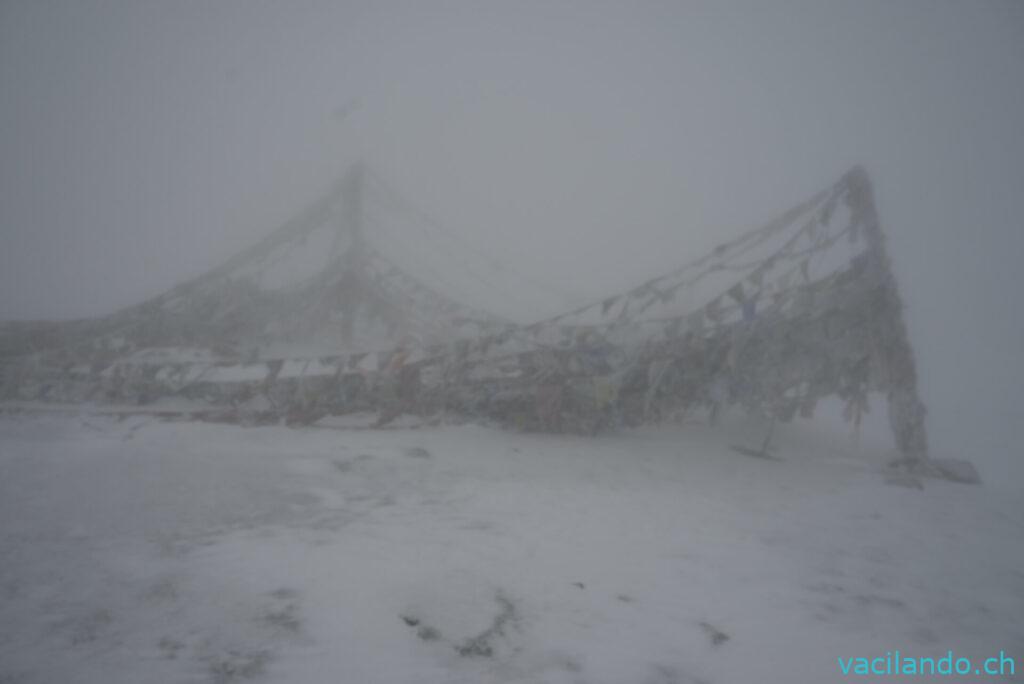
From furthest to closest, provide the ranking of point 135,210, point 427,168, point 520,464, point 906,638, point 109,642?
point 427,168
point 135,210
point 520,464
point 906,638
point 109,642

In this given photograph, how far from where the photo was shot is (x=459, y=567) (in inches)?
97.1

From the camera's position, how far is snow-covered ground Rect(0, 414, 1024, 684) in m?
1.78

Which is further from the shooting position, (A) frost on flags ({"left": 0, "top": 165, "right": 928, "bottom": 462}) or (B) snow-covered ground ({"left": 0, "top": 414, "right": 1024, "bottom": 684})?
(A) frost on flags ({"left": 0, "top": 165, "right": 928, "bottom": 462})

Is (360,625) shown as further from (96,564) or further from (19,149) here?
(19,149)

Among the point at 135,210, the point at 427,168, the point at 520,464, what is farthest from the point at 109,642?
the point at 427,168

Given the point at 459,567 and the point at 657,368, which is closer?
the point at 459,567

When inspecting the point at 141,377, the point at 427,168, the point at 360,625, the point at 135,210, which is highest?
the point at 427,168

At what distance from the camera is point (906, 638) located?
2.23 metres

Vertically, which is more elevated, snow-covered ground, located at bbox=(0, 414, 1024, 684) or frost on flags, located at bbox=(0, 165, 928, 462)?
frost on flags, located at bbox=(0, 165, 928, 462)

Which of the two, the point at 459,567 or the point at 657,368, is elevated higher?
the point at 657,368

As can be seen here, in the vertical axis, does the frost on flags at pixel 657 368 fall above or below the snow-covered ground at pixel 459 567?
above

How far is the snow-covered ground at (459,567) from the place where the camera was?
1.78 meters

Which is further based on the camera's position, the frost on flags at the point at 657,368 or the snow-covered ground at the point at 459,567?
the frost on flags at the point at 657,368

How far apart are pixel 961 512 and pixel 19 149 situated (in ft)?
514
